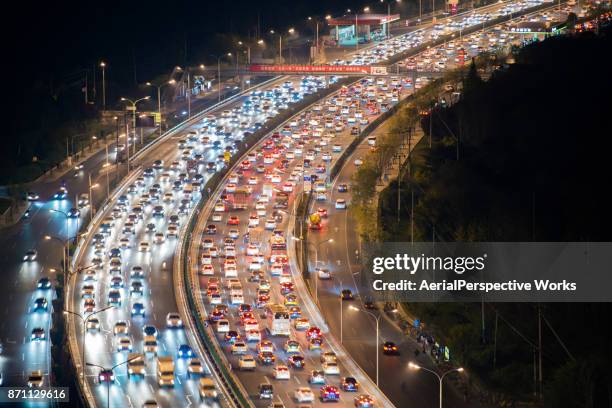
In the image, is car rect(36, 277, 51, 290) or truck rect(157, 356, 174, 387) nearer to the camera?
truck rect(157, 356, 174, 387)

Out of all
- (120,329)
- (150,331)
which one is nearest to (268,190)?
(120,329)

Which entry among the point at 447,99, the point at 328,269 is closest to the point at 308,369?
the point at 328,269

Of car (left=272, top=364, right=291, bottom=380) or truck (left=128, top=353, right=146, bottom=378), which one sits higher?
truck (left=128, top=353, right=146, bottom=378)

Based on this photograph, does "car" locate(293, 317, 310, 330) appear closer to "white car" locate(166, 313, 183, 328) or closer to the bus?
the bus

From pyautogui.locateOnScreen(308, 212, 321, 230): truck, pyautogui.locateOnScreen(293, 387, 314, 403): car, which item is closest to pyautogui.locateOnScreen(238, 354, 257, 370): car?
pyautogui.locateOnScreen(293, 387, 314, 403): car

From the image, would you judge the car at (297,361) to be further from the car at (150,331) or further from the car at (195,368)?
the car at (150,331)
